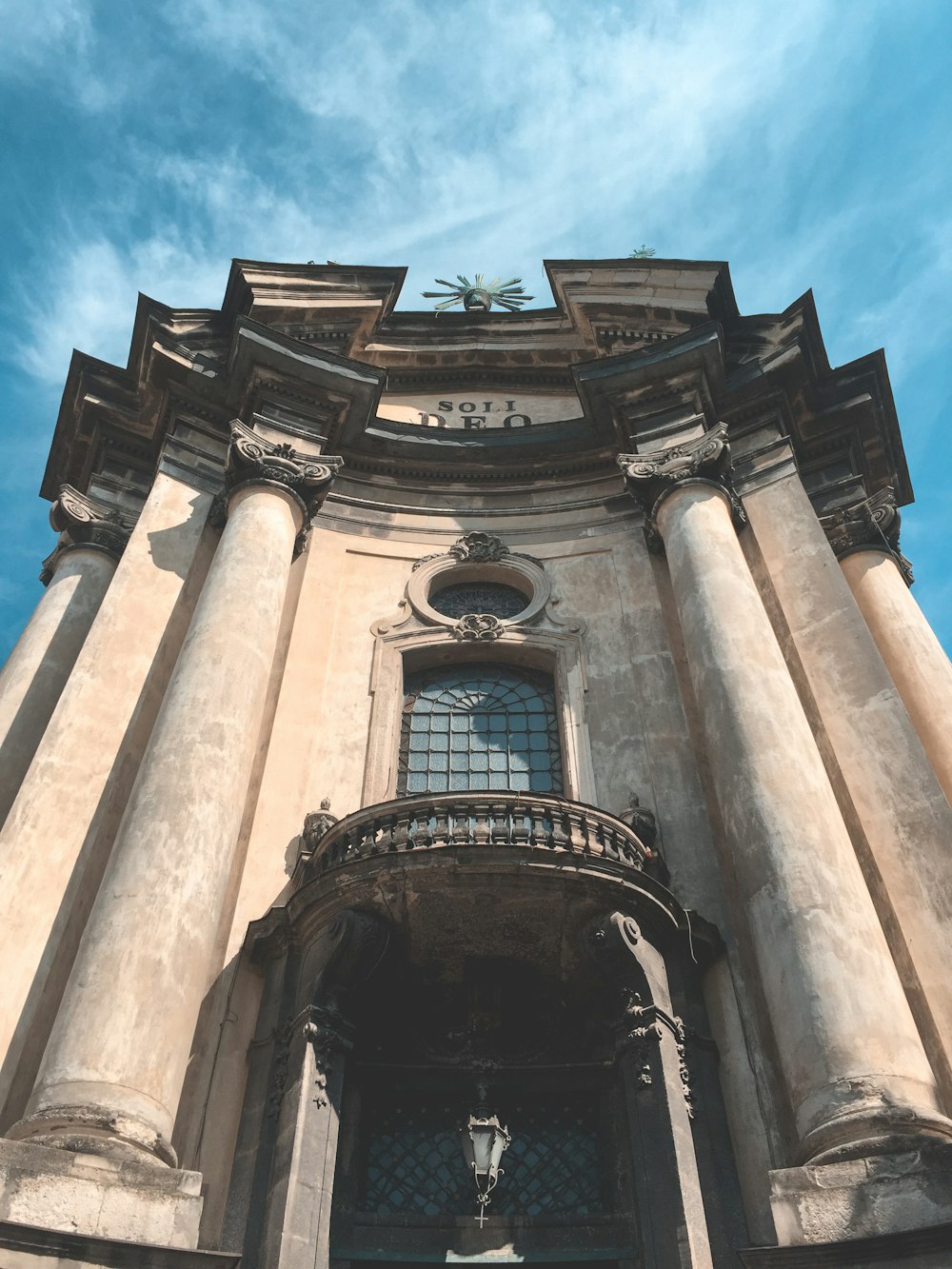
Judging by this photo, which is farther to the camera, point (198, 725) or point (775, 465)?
point (775, 465)

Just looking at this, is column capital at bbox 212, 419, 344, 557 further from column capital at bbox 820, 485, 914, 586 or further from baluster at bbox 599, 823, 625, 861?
column capital at bbox 820, 485, 914, 586

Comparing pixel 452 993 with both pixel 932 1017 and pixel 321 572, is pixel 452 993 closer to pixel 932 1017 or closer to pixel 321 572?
pixel 932 1017

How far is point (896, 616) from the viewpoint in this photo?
49.9 feet

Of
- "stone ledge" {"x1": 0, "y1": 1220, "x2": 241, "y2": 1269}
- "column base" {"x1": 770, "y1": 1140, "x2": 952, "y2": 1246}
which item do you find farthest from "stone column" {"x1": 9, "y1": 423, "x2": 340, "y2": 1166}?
"column base" {"x1": 770, "y1": 1140, "x2": 952, "y2": 1246}

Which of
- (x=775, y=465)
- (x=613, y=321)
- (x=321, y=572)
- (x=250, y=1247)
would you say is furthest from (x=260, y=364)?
(x=250, y=1247)

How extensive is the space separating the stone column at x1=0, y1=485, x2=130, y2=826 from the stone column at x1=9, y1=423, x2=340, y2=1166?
91.3 inches

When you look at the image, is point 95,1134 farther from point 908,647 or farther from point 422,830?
point 908,647

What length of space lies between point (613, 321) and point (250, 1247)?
16355mm

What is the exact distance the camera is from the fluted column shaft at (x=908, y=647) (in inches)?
531

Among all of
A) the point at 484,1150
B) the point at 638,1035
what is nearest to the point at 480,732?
the point at 638,1035

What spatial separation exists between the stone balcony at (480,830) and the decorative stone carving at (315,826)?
1.93 ft

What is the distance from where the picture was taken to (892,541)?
1680 cm

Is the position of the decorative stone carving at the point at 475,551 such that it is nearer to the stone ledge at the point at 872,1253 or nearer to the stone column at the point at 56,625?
the stone column at the point at 56,625

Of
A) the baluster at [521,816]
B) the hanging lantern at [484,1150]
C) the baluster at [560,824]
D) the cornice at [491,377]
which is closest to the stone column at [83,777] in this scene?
the cornice at [491,377]
